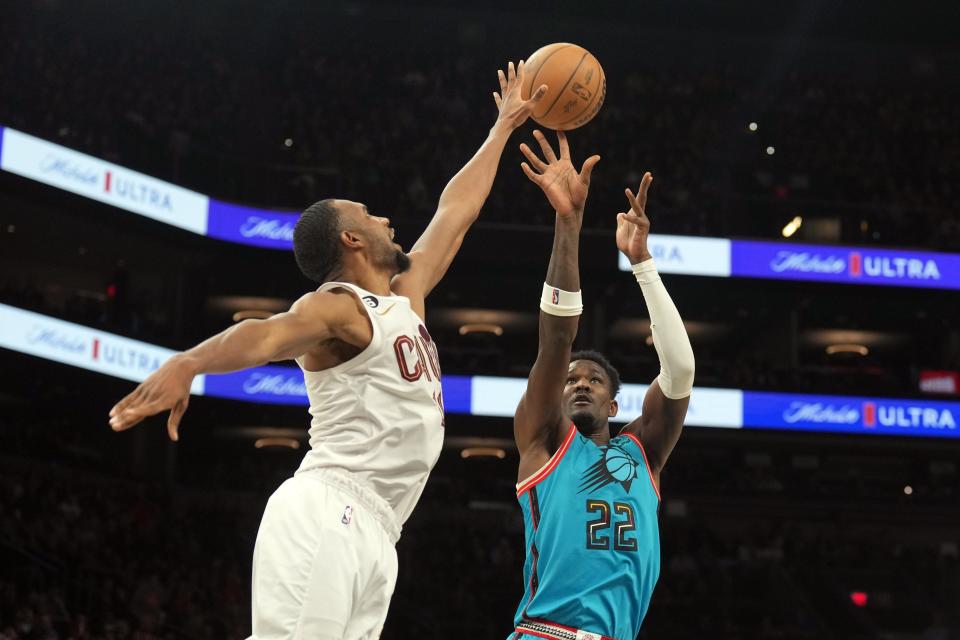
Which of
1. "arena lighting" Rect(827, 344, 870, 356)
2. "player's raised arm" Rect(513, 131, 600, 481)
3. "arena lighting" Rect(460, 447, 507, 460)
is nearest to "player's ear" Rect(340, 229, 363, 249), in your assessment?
"player's raised arm" Rect(513, 131, 600, 481)

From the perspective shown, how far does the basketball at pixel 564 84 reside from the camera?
5426mm

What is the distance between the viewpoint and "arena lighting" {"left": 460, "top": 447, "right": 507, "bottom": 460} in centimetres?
2500

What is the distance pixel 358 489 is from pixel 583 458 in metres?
1.39

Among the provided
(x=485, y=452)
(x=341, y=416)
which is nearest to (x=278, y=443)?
(x=485, y=452)

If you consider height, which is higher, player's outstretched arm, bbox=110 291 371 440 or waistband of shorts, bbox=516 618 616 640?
player's outstretched arm, bbox=110 291 371 440

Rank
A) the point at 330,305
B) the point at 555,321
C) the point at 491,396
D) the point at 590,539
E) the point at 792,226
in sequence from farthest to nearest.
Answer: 1. the point at 792,226
2. the point at 491,396
3. the point at 555,321
4. the point at 590,539
5. the point at 330,305

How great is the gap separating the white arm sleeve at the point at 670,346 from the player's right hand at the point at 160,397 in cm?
234

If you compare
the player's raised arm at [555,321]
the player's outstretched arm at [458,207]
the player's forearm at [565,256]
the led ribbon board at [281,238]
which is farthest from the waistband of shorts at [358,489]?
the led ribbon board at [281,238]

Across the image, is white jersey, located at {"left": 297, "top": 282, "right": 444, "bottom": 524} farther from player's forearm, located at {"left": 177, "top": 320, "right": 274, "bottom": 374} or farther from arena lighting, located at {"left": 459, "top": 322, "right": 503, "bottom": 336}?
arena lighting, located at {"left": 459, "top": 322, "right": 503, "bottom": 336}

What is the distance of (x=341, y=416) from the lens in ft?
11.9

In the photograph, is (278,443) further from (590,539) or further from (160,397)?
(160,397)

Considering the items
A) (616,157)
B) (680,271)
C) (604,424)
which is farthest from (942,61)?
(604,424)

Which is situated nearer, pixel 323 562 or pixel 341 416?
pixel 323 562

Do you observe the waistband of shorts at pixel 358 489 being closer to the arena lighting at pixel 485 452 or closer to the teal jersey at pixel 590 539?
the teal jersey at pixel 590 539
